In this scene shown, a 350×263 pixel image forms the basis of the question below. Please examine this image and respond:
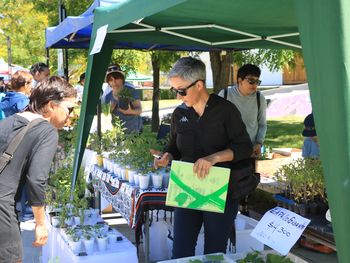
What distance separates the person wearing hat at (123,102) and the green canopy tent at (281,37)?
3.81 feet

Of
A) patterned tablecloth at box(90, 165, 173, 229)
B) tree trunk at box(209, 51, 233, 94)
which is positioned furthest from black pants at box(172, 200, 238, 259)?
tree trunk at box(209, 51, 233, 94)

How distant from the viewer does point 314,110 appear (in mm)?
1448

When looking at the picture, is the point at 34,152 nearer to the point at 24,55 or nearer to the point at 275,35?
the point at 275,35

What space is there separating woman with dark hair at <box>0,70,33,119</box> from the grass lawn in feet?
20.2

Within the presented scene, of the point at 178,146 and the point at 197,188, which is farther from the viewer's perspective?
the point at 178,146

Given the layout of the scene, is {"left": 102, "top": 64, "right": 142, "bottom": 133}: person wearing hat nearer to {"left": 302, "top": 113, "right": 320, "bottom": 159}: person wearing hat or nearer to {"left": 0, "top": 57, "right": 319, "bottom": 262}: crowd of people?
{"left": 302, "top": 113, "right": 320, "bottom": 159}: person wearing hat

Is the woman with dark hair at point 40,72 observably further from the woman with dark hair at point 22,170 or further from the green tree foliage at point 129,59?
the green tree foliage at point 129,59

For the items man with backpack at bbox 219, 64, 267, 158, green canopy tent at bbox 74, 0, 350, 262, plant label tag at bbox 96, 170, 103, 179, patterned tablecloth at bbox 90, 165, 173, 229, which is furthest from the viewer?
plant label tag at bbox 96, 170, 103, 179

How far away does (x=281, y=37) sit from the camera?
4.38 metres

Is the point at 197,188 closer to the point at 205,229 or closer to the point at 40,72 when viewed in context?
the point at 205,229

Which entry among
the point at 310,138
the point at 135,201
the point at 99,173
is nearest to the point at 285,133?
the point at 310,138

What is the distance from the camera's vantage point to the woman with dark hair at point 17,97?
4.90 m

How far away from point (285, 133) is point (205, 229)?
1012 centimetres

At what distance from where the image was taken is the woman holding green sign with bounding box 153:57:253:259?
2.48m
